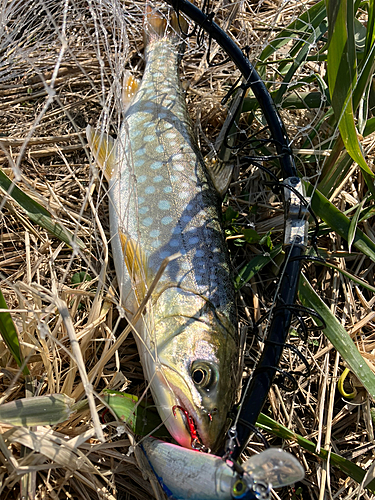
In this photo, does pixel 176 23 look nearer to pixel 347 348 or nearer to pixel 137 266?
pixel 137 266

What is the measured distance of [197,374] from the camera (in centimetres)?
171

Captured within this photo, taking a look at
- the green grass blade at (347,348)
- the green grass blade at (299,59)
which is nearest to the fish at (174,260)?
the green grass blade at (347,348)

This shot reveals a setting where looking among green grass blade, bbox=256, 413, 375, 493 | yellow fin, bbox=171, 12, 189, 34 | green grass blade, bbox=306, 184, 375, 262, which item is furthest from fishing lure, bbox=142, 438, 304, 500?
yellow fin, bbox=171, 12, 189, 34

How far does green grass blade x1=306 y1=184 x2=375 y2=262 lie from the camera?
7.30ft

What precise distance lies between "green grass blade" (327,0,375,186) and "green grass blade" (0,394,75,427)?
→ 1.77 meters

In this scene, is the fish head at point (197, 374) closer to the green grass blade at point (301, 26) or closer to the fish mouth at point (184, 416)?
the fish mouth at point (184, 416)

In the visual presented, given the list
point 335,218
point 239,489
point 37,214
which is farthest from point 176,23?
point 239,489

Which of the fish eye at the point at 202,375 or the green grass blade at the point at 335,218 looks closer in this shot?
the fish eye at the point at 202,375

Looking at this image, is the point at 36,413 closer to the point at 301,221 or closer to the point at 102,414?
the point at 102,414

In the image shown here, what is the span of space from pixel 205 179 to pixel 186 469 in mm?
1487

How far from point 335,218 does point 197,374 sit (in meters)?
1.15

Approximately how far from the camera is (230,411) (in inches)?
67.6

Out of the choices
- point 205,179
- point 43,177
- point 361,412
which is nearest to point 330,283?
point 361,412

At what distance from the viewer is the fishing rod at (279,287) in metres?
1.51
